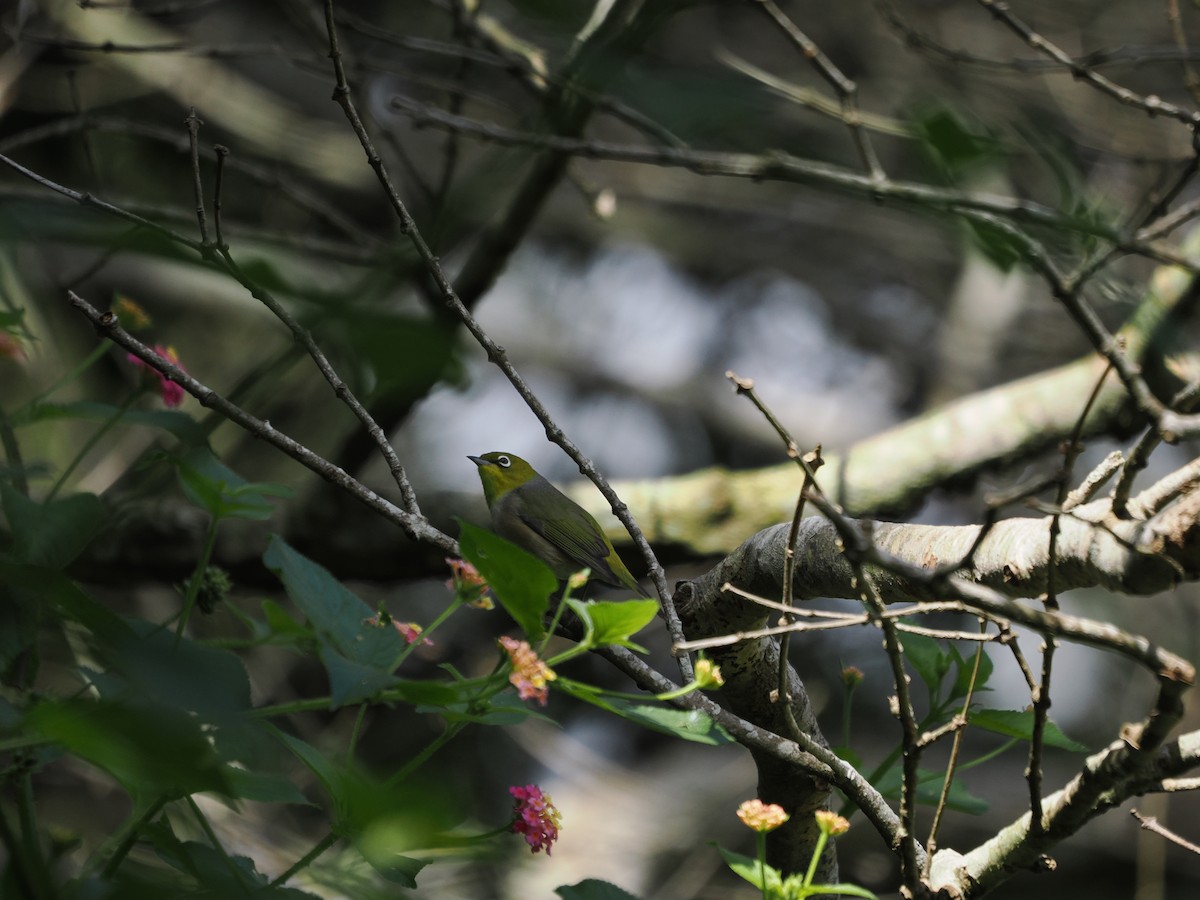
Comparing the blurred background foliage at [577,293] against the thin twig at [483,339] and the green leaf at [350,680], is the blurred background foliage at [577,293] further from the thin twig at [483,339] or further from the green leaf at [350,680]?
the green leaf at [350,680]

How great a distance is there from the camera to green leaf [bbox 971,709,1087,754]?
119cm

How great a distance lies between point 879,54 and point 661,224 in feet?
4.81

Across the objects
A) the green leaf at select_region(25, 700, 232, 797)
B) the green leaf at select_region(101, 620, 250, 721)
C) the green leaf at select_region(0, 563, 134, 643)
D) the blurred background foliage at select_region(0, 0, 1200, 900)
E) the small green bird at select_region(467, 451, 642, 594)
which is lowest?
the green leaf at select_region(25, 700, 232, 797)

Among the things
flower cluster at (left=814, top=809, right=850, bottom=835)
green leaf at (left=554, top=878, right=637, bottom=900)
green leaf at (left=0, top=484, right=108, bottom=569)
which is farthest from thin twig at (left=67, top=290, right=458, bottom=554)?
flower cluster at (left=814, top=809, right=850, bottom=835)

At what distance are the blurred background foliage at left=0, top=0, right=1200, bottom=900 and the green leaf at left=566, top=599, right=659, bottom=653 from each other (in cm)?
82

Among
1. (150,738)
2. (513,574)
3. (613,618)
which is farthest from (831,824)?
(150,738)

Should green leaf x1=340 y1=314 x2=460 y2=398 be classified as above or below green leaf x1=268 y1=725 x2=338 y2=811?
above

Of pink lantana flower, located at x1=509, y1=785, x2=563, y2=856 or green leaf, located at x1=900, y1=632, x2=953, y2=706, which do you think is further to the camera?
green leaf, located at x1=900, y1=632, x2=953, y2=706

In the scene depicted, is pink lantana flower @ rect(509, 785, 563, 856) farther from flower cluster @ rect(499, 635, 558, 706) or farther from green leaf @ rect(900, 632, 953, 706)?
green leaf @ rect(900, 632, 953, 706)

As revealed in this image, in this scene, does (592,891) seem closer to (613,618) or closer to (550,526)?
(613,618)

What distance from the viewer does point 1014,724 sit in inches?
47.8

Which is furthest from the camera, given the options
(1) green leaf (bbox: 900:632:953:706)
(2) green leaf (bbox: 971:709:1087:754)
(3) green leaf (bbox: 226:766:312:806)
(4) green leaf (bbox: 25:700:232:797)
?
(1) green leaf (bbox: 900:632:953:706)

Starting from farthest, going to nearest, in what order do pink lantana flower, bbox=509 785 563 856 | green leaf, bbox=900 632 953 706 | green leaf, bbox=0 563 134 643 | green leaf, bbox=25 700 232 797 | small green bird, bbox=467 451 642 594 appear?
small green bird, bbox=467 451 642 594
green leaf, bbox=900 632 953 706
pink lantana flower, bbox=509 785 563 856
green leaf, bbox=0 563 134 643
green leaf, bbox=25 700 232 797

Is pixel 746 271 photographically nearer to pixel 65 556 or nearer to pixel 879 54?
pixel 879 54
